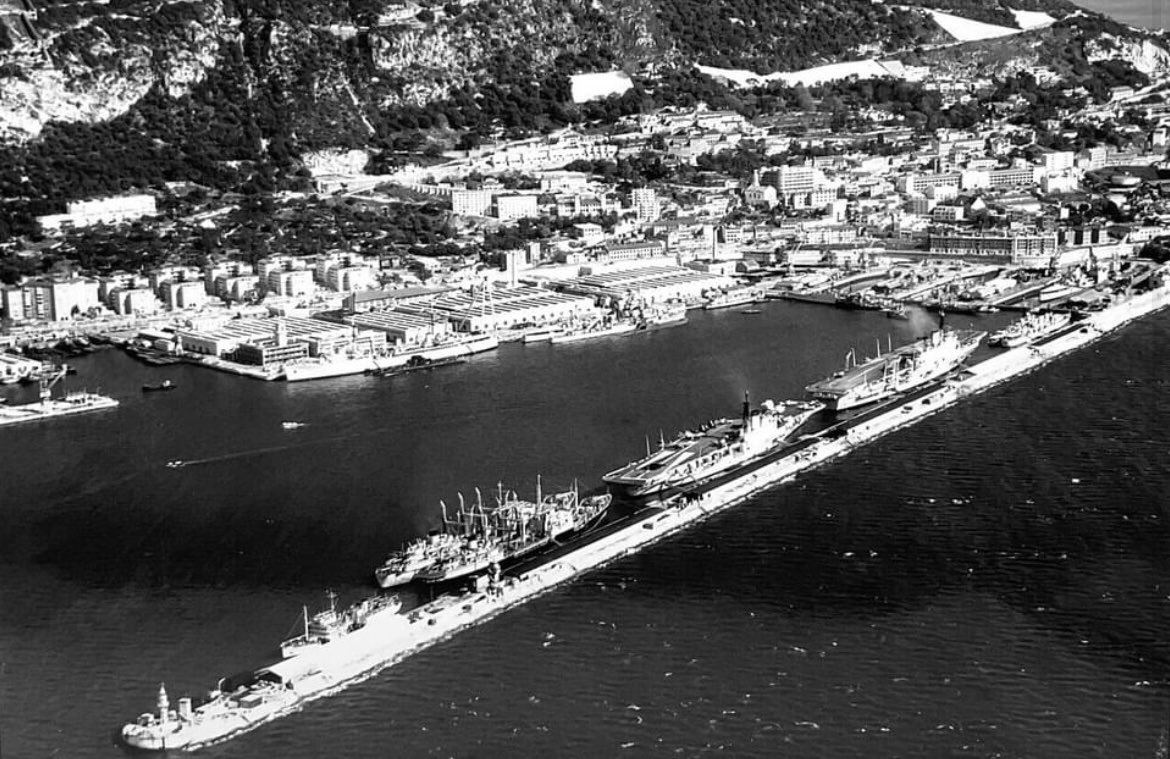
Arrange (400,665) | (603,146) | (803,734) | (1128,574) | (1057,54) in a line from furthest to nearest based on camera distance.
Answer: (1057,54) → (603,146) → (1128,574) → (400,665) → (803,734)

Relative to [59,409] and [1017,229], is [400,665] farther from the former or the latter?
[1017,229]

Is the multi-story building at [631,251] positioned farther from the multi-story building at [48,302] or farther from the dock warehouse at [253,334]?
the multi-story building at [48,302]

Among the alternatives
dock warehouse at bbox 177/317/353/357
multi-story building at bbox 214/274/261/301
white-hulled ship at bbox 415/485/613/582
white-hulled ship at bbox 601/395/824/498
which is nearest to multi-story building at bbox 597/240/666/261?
multi-story building at bbox 214/274/261/301

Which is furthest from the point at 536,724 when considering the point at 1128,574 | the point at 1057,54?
the point at 1057,54

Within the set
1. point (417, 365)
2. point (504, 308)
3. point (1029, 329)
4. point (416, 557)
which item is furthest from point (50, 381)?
point (1029, 329)

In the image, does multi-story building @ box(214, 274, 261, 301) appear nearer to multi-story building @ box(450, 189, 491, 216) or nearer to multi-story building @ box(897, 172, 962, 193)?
multi-story building @ box(450, 189, 491, 216)

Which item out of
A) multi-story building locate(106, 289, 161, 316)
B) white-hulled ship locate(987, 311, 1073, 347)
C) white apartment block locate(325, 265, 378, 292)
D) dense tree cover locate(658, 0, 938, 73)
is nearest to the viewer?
white-hulled ship locate(987, 311, 1073, 347)
